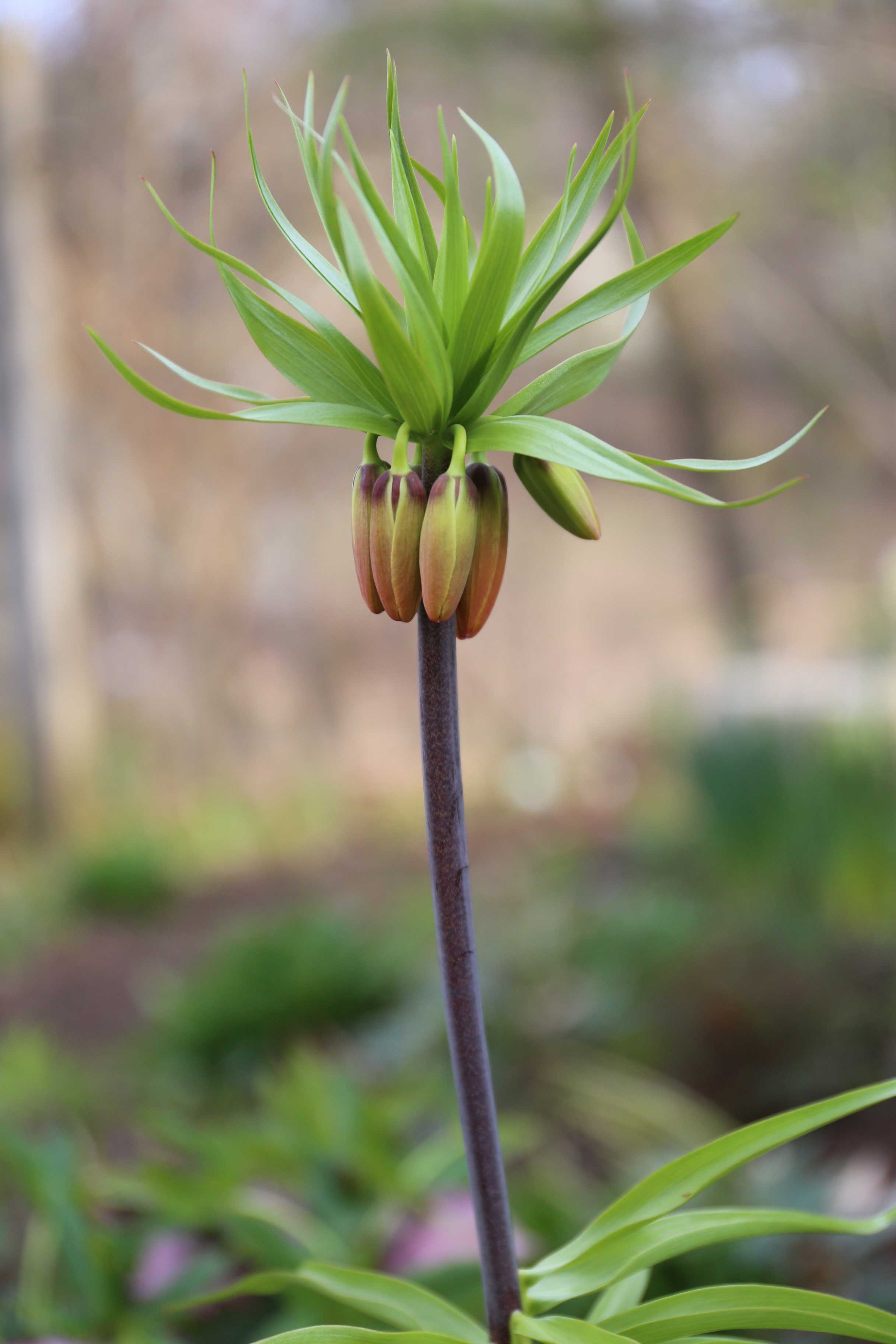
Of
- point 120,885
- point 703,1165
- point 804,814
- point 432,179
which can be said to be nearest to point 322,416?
point 432,179

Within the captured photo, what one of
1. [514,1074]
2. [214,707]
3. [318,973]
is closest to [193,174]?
[214,707]

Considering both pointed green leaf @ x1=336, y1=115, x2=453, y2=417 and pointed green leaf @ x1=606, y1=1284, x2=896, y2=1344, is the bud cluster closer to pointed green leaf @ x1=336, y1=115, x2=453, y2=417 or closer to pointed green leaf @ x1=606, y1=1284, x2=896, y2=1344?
pointed green leaf @ x1=336, y1=115, x2=453, y2=417

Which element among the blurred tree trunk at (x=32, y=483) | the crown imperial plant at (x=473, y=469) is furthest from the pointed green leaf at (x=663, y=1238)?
the blurred tree trunk at (x=32, y=483)

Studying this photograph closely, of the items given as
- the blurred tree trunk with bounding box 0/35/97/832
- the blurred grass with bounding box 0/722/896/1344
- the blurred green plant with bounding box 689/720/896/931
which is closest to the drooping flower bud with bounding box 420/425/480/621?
the blurred grass with bounding box 0/722/896/1344

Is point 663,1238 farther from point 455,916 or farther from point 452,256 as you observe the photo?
point 452,256

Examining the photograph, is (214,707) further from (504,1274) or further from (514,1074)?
(504,1274)

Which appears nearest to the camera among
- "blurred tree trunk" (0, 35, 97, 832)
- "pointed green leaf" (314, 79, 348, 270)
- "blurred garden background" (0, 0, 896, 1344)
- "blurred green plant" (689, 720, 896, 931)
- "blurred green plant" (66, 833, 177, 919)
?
"pointed green leaf" (314, 79, 348, 270)
